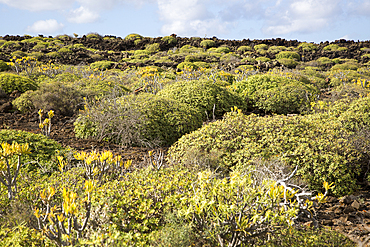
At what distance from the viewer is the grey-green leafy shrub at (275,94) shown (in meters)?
8.81

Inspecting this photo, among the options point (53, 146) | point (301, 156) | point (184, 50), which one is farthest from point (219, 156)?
point (184, 50)

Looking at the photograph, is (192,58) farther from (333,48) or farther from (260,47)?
(333,48)

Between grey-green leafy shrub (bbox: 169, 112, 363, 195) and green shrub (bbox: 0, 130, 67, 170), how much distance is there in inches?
79.5

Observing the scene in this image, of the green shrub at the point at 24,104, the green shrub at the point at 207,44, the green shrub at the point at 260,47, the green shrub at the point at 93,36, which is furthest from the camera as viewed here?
the green shrub at the point at 93,36

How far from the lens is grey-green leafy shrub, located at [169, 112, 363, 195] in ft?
14.0

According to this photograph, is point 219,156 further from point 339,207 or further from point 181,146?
point 339,207

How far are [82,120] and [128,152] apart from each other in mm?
1583

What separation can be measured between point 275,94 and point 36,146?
6897 mm

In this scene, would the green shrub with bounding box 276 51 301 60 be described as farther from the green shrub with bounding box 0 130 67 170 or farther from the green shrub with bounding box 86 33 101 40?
the green shrub with bounding box 0 130 67 170

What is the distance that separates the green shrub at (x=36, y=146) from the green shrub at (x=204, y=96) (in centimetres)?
382

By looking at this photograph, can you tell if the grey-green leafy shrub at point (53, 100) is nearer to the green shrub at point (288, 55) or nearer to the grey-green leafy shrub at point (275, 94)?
the grey-green leafy shrub at point (275, 94)

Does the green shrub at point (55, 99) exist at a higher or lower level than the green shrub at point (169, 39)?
lower

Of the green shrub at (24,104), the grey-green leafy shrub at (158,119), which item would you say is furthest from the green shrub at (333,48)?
the green shrub at (24,104)

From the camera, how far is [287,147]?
4648mm
